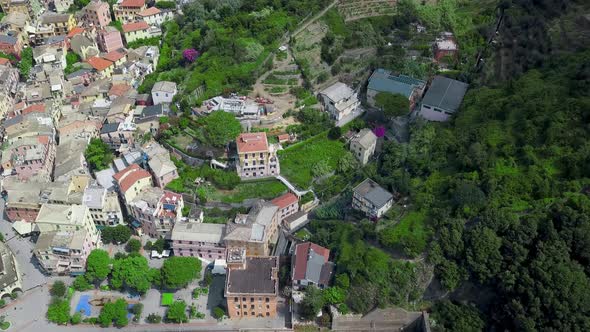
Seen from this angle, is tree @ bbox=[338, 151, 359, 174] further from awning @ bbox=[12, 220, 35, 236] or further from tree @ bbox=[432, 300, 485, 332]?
awning @ bbox=[12, 220, 35, 236]

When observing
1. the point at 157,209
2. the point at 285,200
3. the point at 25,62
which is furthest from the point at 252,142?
the point at 25,62

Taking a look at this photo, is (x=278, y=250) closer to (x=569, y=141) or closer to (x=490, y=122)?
(x=490, y=122)

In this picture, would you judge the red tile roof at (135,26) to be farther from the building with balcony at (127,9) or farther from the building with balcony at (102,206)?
the building with balcony at (102,206)

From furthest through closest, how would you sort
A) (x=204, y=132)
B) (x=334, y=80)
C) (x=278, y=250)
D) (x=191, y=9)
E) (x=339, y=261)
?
1. (x=191, y=9)
2. (x=334, y=80)
3. (x=204, y=132)
4. (x=278, y=250)
5. (x=339, y=261)

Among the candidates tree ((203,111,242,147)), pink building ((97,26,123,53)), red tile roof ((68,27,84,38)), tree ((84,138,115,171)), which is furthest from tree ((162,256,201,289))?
red tile roof ((68,27,84,38))

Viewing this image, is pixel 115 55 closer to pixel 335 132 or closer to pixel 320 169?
pixel 335 132

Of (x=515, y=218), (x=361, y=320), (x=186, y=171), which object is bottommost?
(x=361, y=320)

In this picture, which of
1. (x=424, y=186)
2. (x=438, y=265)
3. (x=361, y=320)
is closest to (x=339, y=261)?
(x=361, y=320)
